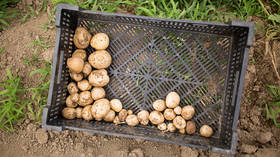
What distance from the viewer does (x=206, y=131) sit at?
1640 millimetres

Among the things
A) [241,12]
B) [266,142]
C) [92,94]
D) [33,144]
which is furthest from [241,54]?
[33,144]

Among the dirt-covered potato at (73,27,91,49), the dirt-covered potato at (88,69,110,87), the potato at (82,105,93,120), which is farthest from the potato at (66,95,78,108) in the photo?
the dirt-covered potato at (73,27,91,49)

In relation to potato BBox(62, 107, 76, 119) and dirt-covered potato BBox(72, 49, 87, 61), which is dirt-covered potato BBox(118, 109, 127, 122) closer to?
potato BBox(62, 107, 76, 119)

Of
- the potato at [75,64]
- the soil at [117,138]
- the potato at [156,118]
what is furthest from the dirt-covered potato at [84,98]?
the potato at [156,118]

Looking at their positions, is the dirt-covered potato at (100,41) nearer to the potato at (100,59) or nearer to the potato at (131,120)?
the potato at (100,59)

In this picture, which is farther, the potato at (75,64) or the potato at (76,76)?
the potato at (76,76)

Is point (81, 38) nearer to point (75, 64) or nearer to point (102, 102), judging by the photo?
point (75, 64)

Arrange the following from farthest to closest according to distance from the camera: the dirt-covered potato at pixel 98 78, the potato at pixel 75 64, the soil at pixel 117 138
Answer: the soil at pixel 117 138 → the dirt-covered potato at pixel 98 78 → the potato at pixel 75 64

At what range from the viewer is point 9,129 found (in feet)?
5.90

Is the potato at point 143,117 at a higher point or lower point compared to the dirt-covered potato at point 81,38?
lower

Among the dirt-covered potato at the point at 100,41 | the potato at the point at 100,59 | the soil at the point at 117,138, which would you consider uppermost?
the dirt-covered potato at the point at 100,41

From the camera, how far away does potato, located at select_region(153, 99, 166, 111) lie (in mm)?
1704

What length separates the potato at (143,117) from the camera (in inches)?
66.4

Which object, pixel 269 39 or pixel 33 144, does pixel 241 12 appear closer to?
pixel 269 39
